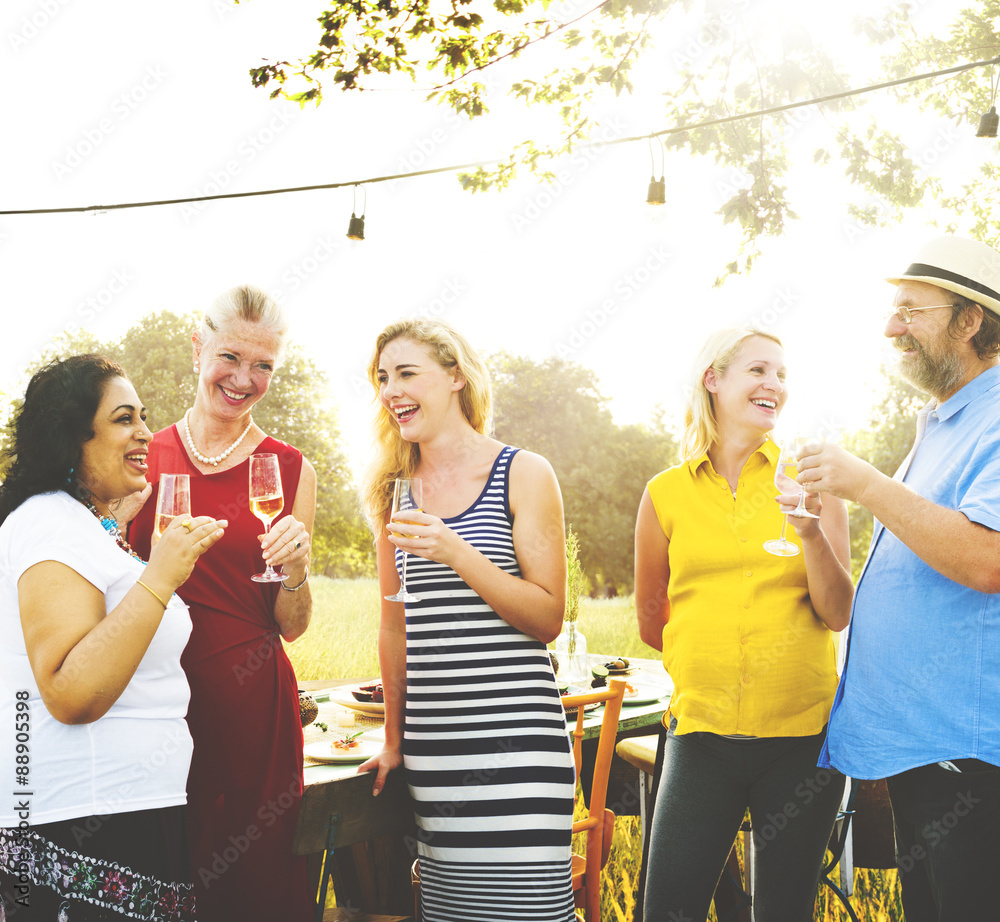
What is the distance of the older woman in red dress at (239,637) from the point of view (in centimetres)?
211

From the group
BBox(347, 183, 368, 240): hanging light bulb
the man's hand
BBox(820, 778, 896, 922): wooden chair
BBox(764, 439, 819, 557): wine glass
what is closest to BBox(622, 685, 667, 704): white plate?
BBox(820, 778, 896, 922): wooden chair

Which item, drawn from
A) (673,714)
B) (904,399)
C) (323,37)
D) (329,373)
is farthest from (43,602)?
(904,399)

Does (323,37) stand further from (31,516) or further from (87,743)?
(87,743)

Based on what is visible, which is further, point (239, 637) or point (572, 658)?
point (572, 658)

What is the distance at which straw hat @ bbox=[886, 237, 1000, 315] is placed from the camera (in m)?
1.90

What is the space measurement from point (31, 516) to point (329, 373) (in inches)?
529

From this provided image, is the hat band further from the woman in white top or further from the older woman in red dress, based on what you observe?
the woman in white top

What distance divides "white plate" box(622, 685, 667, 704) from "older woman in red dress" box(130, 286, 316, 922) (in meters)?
1.74

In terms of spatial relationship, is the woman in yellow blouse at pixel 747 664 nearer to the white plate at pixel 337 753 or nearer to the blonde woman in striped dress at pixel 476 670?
the blonde woman in striped dress at pixel 476 670

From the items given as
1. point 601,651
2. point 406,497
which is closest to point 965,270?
point 406,497

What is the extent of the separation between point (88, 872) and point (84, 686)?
0.38m

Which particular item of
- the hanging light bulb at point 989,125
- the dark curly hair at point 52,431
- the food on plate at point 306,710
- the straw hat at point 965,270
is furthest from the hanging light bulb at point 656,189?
the dark curly hair at point 52,431

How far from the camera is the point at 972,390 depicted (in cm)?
191

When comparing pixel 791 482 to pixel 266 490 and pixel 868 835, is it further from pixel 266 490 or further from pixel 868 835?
Answer: pixel 868 835
